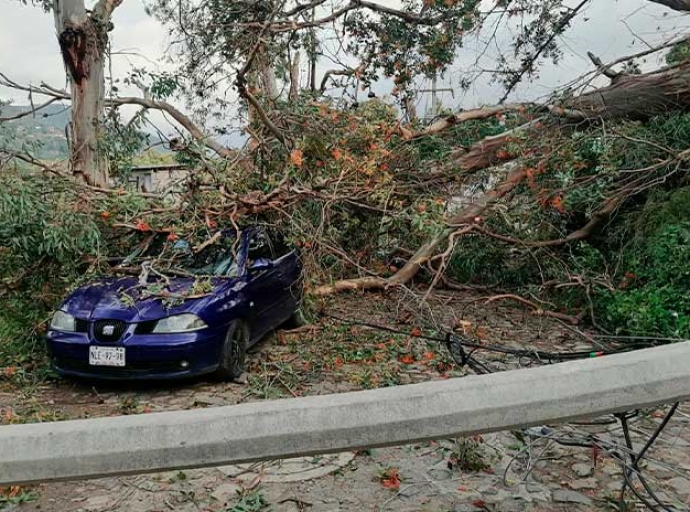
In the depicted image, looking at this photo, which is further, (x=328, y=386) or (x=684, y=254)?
(x=684, y=254)

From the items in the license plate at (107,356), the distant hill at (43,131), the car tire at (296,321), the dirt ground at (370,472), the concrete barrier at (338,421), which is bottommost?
the dirt ground at (370,472)

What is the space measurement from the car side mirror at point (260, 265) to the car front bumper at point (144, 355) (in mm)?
924

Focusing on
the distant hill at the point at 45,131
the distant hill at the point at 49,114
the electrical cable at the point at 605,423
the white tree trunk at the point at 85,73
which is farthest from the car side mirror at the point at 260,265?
the distant hill at the point at 49,114

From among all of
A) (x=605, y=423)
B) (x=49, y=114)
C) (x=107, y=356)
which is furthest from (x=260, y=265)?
(x=49, y=114)

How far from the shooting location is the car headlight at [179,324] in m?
4.39

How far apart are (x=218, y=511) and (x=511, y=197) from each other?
6.76m

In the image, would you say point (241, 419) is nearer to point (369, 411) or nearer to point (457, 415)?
point (369, 411)

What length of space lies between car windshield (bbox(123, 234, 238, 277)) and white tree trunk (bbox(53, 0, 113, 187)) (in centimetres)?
193

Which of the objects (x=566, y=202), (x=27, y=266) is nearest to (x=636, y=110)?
(x=566, y=202)

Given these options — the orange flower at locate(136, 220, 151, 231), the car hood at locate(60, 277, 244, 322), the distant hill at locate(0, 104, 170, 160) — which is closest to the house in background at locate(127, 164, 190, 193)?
the distant hill at locate(0, 104, 170, 160)

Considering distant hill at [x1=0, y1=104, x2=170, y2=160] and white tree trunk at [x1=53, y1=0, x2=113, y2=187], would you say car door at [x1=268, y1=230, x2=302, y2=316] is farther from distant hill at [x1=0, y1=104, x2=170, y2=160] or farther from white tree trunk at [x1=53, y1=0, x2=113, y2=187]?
white tree trunk at [x1=53, y1=0, x2=113, y2=187]

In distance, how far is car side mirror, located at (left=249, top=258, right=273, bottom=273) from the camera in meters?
5.24

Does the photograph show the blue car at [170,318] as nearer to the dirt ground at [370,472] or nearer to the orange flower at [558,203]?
the dirt ground at [370,472]

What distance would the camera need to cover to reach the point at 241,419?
0.91 metres
